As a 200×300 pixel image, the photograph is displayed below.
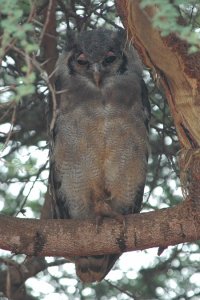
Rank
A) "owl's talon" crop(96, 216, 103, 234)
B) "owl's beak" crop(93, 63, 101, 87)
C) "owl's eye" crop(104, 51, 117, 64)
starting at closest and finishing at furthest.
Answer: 1. "owl's talon" crop(96, 216, 103, 234)
2. "owl's beak" crop(93, 63, 101, 87)
3. "owl's eye" crop(104, 51, 117, 64)

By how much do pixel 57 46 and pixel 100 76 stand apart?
0.83 m

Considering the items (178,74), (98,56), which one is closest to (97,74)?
(98,56)

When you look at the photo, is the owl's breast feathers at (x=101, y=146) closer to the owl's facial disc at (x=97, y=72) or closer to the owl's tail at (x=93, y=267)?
the owl's facial disc at (x=97, y=72)

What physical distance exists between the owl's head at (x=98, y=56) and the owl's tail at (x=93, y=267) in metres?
1.03

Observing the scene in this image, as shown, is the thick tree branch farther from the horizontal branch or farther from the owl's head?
the owl's head

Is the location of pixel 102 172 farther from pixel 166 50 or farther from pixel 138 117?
pixel 166 50

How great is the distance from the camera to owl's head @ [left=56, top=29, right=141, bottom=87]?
441cm

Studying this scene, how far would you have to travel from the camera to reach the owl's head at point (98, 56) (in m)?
4.41

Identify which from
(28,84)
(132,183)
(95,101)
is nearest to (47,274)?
(132,183)

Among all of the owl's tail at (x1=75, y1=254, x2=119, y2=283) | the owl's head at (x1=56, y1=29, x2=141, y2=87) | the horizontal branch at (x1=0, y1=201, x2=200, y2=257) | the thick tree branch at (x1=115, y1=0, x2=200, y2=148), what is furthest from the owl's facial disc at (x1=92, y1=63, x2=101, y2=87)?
the owl's tail at (x1=75, y1=254, x2=119, y2=283)

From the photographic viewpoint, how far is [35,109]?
514 cm

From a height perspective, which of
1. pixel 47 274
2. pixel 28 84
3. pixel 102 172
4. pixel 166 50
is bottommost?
pixel 47 274

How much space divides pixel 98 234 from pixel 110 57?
1.20 meters

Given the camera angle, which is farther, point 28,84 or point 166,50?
point 166,50
